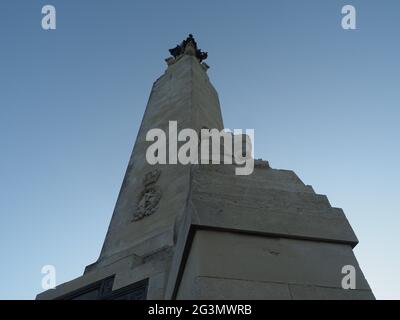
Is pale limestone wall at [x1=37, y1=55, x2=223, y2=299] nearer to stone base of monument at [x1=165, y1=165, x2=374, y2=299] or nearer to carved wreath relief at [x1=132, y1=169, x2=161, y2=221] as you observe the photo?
carved wreath relief at [x1=132, y1=169, x2=161, y2=221]

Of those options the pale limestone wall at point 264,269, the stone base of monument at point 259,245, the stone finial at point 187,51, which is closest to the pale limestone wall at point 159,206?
the stone base of monument at point 259,245

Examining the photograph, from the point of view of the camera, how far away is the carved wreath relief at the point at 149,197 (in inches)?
396

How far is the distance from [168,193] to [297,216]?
5.70m

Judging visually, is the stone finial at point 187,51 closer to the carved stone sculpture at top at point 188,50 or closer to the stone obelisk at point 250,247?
the carved stone sculpture at top at point 188,50

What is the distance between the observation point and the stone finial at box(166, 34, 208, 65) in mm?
19312

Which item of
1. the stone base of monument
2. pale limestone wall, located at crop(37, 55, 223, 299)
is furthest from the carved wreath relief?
the stone base of monument

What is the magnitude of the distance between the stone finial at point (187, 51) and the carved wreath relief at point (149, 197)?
30.2 feet

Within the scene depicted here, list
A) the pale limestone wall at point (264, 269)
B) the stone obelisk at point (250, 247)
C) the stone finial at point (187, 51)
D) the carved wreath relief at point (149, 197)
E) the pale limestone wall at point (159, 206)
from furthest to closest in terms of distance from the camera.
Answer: the stone finial at point (187, 51), the carved wreath relief at point (149, 197), the pale limestone wall at point (159, 206), the stone obelisk at point (250, 247), the pale limestone wall at point (264, 269)

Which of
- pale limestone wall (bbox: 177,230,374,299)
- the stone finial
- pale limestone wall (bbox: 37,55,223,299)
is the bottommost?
pale limestone wall (bbox: 177,230,374,299)

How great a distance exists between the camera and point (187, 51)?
19359 millimetres

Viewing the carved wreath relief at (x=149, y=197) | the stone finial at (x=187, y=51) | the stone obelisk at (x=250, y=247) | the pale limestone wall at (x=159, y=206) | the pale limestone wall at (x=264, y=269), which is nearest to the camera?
the pale limestone wall at (x=264, y=269)

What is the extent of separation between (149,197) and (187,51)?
10.6 meters

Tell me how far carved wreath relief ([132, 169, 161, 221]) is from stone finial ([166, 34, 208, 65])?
30.2 ft

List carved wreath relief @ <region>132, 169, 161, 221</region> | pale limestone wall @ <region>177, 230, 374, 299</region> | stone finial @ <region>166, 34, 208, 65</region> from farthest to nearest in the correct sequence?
1. stone finial @ <region>166, 34, 208, 65</region>
2. carved wreath relief @ <region>132, 169, 161, 221</region>
3. pale limestone wall @ <region>177, 230, 374, 299</region>
